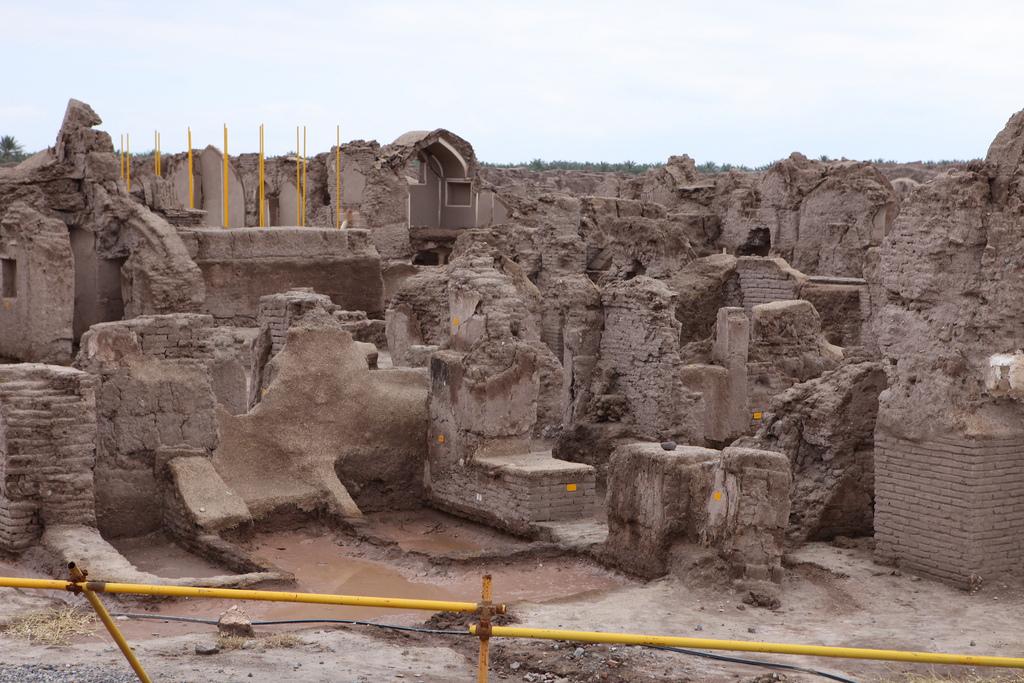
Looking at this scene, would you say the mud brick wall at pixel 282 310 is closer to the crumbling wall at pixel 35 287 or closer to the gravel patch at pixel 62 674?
the crumbling wall at pixel 35 287

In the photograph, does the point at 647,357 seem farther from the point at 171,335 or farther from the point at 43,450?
the point at 43,450

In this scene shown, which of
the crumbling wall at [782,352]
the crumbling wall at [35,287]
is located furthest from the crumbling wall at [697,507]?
the crumbling wall at [35,287]

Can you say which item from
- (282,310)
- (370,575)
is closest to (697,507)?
(370,575)

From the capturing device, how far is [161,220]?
687 inches

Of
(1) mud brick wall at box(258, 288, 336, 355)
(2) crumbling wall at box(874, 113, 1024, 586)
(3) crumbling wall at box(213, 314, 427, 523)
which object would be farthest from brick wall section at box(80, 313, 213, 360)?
(2) crumbling wall at box(874, 113, 1024, 586)

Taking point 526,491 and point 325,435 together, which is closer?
point 526,491

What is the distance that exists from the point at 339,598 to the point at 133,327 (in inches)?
248

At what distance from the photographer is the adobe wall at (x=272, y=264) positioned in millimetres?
18375

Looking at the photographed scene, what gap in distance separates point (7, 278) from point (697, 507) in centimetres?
1022

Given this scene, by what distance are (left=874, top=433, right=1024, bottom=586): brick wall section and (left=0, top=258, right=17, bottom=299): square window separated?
1120 cm

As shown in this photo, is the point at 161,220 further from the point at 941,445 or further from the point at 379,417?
the point at 941,445

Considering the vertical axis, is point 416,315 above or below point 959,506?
above

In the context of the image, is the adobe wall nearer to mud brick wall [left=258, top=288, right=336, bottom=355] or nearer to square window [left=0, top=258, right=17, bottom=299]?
square window [left=0, top=258, right=17, bottom=299]

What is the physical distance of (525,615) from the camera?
29.2 feet
